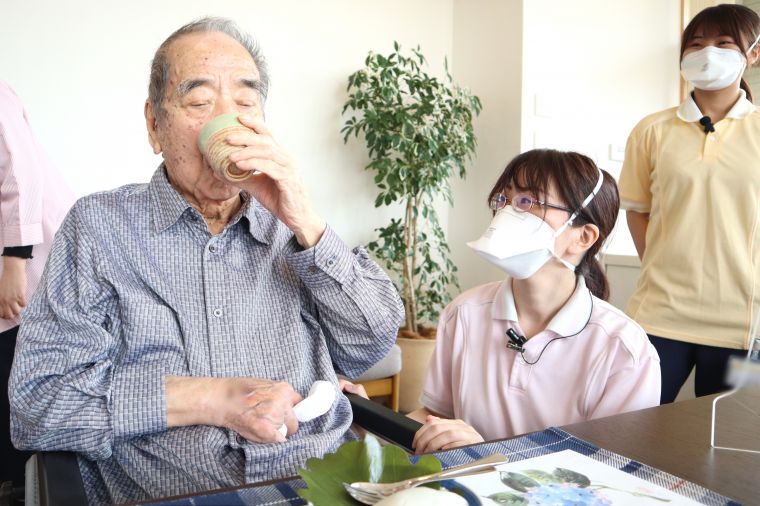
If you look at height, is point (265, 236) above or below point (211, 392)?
above

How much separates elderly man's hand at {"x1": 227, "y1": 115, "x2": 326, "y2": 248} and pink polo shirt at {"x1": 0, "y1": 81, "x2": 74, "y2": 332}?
1.03 m

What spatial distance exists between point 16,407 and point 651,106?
14.6 ft

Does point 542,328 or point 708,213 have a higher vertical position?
point 708,213

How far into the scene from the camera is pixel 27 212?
1.81 metres

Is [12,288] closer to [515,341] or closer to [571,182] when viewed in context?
[515,341]

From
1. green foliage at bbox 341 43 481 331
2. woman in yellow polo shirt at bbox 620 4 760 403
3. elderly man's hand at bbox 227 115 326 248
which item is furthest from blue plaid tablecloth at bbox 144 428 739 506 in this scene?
green foliage at bbox 341 43 481 331

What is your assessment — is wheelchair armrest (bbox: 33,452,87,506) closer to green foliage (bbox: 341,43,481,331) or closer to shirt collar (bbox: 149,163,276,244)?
shirt collar (bbox: 149,163,276,244)

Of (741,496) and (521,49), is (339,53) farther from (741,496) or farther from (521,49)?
(741,496)

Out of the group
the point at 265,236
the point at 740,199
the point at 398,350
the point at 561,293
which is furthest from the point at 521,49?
the point at 265,236

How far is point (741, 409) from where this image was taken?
3.25 feet

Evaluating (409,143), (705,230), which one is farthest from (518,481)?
(409,143)

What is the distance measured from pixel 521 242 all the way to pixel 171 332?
0.78 metres

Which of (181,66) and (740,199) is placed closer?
(181,66)

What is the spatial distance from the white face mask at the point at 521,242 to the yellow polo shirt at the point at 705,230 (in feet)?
2.12
